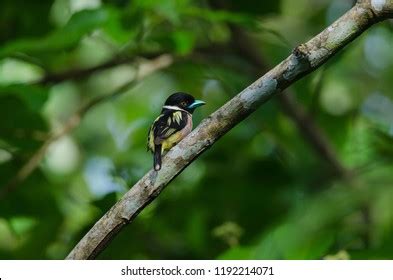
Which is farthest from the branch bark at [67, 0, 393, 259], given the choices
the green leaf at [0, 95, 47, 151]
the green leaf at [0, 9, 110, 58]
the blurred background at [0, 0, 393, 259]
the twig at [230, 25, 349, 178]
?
the twig at [230, 25, 349, 178]

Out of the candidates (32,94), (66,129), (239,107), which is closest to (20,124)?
(66,129)

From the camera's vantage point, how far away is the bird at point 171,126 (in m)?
2.07

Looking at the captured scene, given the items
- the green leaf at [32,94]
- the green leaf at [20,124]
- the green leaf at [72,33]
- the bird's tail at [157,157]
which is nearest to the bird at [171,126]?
the bird's tail at [157,157]

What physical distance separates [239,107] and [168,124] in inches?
17.3

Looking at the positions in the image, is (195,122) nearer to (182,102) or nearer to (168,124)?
(182,102)

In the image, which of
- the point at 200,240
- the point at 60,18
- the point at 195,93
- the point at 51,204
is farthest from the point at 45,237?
the point at 60,18

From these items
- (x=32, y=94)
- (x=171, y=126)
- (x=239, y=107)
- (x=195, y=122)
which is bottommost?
(x=239, y=107)

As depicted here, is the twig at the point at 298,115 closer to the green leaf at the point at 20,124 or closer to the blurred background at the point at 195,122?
the blurred background at the point at 195,122

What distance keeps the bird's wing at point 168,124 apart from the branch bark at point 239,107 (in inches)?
9.9

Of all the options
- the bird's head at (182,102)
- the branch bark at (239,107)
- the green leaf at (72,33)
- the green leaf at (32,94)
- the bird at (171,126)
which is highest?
the green leaf at (72,33)

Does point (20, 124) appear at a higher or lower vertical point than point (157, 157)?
higher

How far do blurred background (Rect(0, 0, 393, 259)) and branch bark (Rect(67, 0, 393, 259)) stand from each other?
2.67 ft

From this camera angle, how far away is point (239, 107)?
5.93 feet

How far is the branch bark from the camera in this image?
5.82 feet
